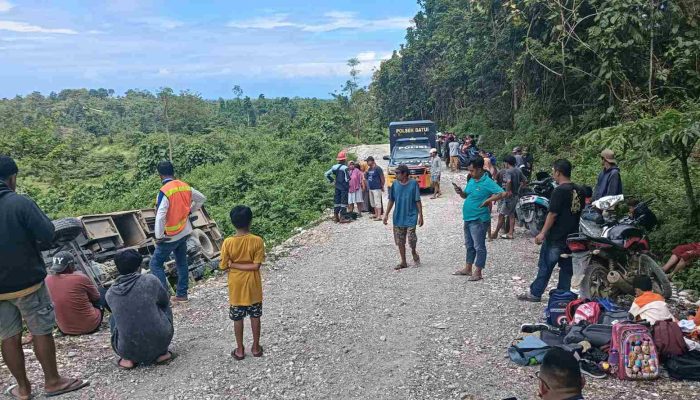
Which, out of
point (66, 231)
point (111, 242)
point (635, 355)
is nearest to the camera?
point (635, 355)

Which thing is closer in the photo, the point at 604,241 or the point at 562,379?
the point at 562,379

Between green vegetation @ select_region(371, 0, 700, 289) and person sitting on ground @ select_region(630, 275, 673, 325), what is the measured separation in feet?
7.30

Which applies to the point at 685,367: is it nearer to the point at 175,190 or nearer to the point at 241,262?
the point at 241,262

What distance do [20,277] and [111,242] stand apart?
6.48 meters

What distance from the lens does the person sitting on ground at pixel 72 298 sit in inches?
235

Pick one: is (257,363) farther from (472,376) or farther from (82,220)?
(82,220)

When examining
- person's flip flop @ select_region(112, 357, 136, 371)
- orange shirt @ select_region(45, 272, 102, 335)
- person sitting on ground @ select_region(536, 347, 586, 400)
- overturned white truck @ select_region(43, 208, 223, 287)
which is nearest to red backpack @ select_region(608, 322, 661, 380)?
person sitting on ground @ select_region(536, 347, 586, 400)

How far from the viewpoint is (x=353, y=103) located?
5709cm

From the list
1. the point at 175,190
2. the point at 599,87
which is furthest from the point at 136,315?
the point at 599,87

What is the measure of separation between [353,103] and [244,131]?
13.6m

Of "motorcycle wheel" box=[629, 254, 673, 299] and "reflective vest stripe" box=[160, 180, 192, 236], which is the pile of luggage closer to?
"motorcycle wheel" box=[629, 254, 673, 299]

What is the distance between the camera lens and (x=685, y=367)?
4352mm

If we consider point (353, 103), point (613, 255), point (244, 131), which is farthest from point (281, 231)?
point (353, 103)

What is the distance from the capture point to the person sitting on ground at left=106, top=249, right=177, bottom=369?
16.5 ft
